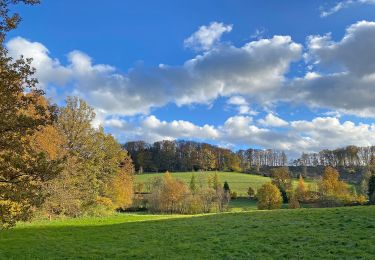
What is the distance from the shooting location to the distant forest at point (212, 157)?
503 feet

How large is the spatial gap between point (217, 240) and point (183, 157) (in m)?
137

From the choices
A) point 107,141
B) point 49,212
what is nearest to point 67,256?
point 49,212

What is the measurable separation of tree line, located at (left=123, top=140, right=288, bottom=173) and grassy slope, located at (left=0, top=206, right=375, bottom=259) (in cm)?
11390

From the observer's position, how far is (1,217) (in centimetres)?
1491

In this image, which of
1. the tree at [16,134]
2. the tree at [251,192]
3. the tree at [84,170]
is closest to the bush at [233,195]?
the tree at [251,192]

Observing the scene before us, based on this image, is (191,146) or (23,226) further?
(191,146)

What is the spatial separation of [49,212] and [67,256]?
2385 centimetres

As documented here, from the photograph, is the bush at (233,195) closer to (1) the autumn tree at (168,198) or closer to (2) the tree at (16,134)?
(1) the autumn tree at (168,198)

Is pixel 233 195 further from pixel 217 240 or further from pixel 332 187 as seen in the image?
pixel 217 240

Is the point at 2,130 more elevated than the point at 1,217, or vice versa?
the point at 2,130

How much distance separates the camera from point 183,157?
527 feet

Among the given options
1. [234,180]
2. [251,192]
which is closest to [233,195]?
[251,192]

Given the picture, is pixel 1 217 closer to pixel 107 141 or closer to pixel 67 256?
pixel 67 256

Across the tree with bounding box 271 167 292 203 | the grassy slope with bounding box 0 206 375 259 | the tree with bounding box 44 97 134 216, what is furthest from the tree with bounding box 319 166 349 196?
the grassy slope with bounding box 0 206 375 259
